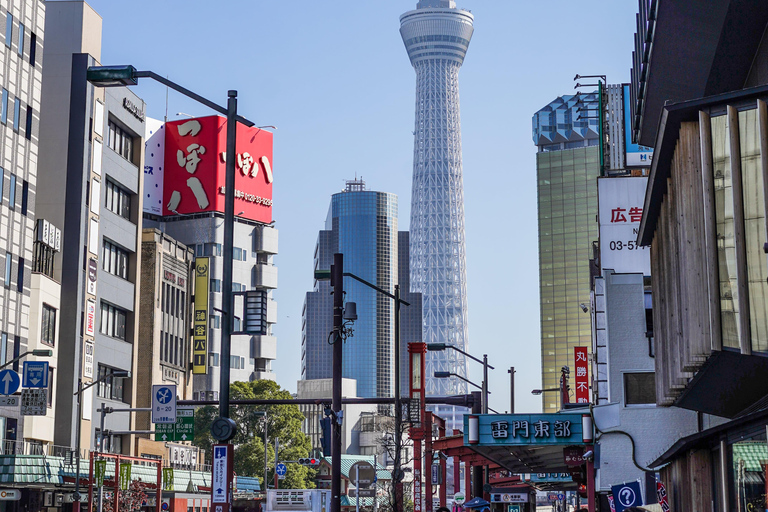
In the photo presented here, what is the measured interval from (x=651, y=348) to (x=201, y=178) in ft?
302

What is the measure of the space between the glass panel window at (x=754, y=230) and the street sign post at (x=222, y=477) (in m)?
10.1

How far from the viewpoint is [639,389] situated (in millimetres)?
38500

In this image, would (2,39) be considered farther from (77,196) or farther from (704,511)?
(704,511)

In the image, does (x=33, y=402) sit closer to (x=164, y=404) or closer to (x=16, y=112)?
(x=164, y=404)

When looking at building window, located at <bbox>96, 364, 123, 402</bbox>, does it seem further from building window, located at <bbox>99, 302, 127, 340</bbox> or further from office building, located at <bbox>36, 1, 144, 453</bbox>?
building window, located at <bbox>99, 302, 127, 340</bbox>

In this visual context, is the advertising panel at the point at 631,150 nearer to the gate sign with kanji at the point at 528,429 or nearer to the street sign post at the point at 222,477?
the gate sign with kanji at the point at 528,429

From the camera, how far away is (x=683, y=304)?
61.5ft

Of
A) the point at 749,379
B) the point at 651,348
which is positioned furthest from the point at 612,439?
the point at 749,379

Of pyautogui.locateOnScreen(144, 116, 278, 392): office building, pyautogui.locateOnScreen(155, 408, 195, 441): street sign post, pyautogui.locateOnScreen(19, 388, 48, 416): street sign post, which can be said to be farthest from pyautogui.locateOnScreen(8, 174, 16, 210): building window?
pyautogui.locateOnScreen(144, 116, 278, 392): office building

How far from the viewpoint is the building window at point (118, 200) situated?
8025 centimetres

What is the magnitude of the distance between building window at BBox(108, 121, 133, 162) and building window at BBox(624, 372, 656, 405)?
171ft

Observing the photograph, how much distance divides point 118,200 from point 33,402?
35.4 meters

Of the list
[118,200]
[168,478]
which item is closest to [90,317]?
[118,200]

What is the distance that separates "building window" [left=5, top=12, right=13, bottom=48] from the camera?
5847 cm
